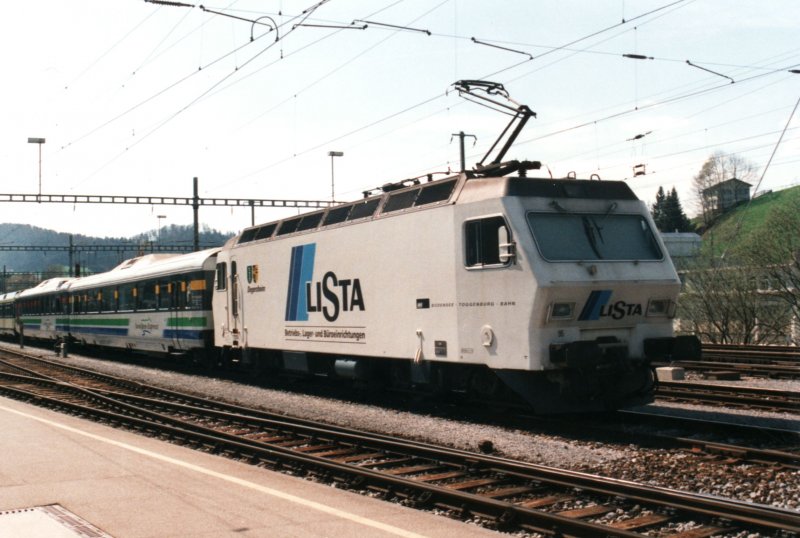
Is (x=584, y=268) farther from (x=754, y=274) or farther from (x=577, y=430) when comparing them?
(x=754, y=274)

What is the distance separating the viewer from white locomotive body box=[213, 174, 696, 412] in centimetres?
1114

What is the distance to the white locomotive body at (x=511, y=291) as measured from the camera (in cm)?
1114

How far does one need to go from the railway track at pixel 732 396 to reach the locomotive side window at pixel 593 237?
3128 millimetres

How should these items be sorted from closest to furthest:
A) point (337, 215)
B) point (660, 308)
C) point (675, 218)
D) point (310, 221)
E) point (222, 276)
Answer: point (660, 308)
point (337, 215)
point (310, 221)
point (222, 276)
point (675, 218)

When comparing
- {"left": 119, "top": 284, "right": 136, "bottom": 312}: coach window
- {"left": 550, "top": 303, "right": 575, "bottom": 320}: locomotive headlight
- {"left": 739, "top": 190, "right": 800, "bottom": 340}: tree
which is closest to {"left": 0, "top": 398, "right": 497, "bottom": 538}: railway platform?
{"left": 550, "top": 303, "right": 575, "bottom": 320}: locomotive headlight

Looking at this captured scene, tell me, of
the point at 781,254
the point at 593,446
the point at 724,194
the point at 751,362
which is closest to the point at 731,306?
the point at 781,254

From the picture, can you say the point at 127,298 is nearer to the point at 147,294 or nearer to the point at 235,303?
the point at 147,294

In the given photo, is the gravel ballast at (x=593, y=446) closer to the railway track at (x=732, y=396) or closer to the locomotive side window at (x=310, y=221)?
the railway track at (x=732, y=396)

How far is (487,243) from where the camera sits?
11.8 meters

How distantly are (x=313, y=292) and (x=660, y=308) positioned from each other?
23.1 feet

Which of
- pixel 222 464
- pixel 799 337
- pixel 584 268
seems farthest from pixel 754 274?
pixel 222 464

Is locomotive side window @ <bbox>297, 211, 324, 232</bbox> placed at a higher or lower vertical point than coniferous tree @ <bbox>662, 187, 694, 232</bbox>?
lower

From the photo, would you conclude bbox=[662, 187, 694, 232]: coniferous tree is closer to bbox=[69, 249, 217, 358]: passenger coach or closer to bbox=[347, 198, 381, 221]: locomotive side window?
bbox=[69, 249, 217, 358]: passenger coach

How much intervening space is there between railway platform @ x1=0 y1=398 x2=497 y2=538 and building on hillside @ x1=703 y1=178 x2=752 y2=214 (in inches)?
2826
